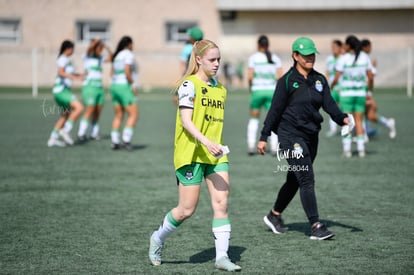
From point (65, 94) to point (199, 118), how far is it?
9.57m

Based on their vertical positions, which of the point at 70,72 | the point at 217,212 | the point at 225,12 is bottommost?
Result: the point at 217,212

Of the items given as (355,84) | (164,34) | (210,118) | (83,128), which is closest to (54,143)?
(83,128)

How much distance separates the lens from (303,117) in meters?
7.56

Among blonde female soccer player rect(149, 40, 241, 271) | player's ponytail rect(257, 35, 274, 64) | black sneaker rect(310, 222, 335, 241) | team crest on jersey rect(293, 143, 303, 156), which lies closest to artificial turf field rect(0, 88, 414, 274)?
black sneaker rect(310, 222, 335, 241)

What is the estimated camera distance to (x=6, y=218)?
28.6ft

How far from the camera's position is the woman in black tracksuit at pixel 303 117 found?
7531 millimetres

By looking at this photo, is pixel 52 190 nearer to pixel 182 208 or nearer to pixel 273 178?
pixel 273 178

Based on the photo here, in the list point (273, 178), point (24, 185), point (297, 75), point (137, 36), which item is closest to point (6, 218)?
point (24, 185)

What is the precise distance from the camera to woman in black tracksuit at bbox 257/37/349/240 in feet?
24.7

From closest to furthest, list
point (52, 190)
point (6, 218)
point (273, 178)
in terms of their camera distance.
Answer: point (6, 218) → point (52, 190) → point (273, 178)

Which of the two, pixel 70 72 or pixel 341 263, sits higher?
pixel 70 72

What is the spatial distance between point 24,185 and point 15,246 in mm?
3768

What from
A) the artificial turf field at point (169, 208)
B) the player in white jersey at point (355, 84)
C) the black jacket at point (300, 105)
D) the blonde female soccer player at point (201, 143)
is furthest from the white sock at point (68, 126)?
the blonde female soccer player at point (201, 143)

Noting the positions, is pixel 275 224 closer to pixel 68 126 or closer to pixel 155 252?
pixel 155 252
